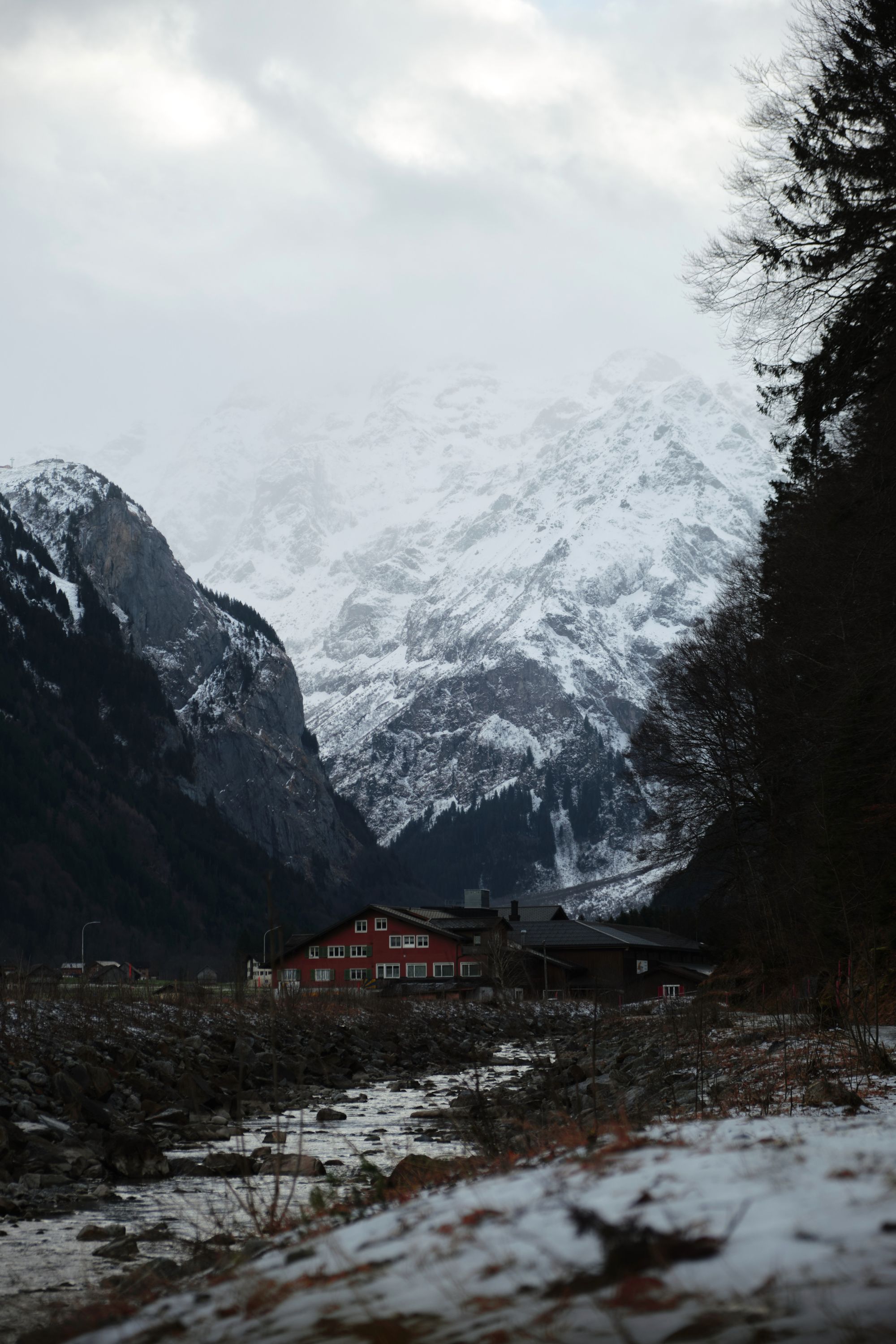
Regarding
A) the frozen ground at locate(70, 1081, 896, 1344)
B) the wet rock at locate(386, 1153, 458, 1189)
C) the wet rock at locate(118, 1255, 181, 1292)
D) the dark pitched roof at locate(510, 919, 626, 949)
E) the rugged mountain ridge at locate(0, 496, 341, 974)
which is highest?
the rugged mountain ridge at locate(0, 496, 341, 974)

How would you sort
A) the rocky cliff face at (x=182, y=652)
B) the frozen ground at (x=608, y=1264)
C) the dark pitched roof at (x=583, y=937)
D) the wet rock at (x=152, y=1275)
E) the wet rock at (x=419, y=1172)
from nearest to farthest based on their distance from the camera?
the frozen ground at (x=608, y=1264) → the wet rock at (x=152, y=1275) → the wet rock at (x=419, y=1172) → the dark pitched roof at (x=583, y=937) → the rocky cliff face at (x=182, y=652)

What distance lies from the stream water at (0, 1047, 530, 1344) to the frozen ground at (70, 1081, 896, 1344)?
5.31ft

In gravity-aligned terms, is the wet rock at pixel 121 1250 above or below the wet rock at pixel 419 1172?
below

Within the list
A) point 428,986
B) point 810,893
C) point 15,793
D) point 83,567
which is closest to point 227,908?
point 15,793

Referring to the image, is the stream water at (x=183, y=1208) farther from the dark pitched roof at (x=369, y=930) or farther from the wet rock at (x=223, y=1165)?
the dark pitched roof at (x=369, y=930)

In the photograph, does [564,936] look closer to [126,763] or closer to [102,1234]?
[102,1234]

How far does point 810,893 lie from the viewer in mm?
27562

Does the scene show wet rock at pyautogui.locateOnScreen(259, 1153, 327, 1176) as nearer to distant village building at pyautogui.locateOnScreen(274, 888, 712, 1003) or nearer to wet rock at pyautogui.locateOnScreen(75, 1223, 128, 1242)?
wet rock at pyautogui.locateOnScreen(75, 1223, 128, 1242)

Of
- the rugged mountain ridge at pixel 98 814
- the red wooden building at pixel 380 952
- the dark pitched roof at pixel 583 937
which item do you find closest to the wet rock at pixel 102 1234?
the dark pitched roof at pixel 583 937

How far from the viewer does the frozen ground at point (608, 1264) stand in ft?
11.0

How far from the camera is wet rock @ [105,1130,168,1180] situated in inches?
541

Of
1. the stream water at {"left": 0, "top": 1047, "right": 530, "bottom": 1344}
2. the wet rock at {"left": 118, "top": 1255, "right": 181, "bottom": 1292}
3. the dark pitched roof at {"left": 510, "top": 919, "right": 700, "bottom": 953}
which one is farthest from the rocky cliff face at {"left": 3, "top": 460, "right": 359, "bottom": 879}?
the wet rock at {"left": 118, "top": 1255, "right": 181, "bottom": 1292}

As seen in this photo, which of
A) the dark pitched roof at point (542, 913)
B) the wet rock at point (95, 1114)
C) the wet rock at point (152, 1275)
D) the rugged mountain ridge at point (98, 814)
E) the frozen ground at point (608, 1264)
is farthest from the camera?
the rugged mountain ridge at point (98, 814)

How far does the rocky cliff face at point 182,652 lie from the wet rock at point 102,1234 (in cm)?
16863
